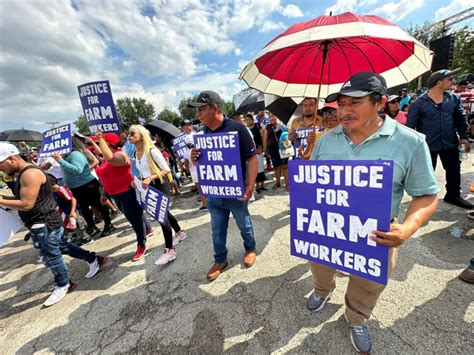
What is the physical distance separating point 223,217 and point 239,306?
38.7 inches

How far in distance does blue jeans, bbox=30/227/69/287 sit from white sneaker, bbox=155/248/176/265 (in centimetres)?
121

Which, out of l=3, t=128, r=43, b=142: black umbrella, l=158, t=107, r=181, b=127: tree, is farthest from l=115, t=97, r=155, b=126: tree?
l=3, t=128, r=43, b=142: black umbrella

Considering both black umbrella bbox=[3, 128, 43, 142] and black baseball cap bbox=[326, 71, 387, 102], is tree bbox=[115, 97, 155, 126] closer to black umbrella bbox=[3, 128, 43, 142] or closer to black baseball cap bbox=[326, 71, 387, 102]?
black umbrella bbox=[3, 128, 43, 142]

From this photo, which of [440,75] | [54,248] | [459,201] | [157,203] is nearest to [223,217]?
[157,203]

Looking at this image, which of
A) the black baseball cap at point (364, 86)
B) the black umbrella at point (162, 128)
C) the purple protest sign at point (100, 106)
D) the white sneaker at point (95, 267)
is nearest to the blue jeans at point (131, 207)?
the white sneaker at point (95, 267)

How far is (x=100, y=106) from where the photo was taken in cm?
396

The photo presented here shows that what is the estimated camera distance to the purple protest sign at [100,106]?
3918mm

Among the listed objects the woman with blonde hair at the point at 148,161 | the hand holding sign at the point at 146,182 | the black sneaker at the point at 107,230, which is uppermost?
the woman with blonde hair at the point at 148,161

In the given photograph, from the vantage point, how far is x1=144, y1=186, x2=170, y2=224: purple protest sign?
286 cm

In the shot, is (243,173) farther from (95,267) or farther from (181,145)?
(181,145)

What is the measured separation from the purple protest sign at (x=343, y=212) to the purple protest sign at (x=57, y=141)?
13.1 feet

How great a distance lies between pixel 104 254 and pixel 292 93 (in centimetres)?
417

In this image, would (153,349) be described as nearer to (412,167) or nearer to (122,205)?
(122,205)

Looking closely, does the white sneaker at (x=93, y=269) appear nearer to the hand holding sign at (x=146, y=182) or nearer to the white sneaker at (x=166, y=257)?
the white sneaker at (x=166, y=257)
